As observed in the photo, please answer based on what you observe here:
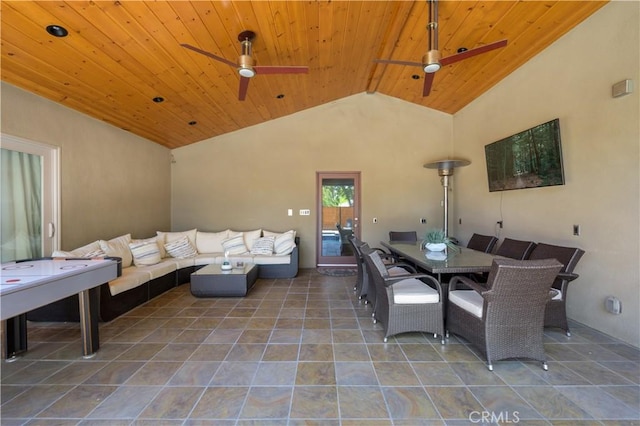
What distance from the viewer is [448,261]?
2.82 m

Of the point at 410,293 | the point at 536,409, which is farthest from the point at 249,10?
the point at 536,409

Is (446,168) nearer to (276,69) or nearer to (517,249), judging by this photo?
(517,249)

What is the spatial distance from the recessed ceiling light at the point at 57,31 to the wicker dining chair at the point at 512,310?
421 centimetres

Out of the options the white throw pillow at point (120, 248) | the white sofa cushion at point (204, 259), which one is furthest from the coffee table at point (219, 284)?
the white throw pillow at point (120, 248)

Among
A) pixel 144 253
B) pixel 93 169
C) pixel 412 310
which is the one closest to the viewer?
pixel 412 310

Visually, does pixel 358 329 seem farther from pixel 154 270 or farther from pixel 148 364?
pixel 154 270

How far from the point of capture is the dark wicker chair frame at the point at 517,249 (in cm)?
328

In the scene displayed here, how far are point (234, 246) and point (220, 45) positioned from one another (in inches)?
137

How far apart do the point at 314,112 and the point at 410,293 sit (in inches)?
182

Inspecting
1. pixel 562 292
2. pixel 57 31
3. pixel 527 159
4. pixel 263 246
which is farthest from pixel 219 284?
pixel 527 159

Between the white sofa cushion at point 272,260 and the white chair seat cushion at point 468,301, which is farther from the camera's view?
the white sofa cushion at point 272,260

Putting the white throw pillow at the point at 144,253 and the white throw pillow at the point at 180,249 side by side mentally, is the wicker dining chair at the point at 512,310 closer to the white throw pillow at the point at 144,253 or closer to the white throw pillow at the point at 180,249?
the white throw pillow at the point at 144,253

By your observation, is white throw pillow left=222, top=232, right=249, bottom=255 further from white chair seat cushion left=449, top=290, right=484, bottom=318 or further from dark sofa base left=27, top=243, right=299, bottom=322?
white chair seat cushion left=449, top=290, right=484, bottom=318

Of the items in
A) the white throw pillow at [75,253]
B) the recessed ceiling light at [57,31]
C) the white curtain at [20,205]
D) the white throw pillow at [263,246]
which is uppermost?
the recessed ceiling light at [57,31]
